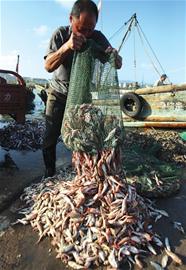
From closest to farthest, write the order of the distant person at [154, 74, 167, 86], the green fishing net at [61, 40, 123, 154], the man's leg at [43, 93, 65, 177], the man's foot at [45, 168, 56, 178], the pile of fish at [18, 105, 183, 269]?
the pile of fish at [18, 105, 183, 269], the green fishing net at [61, 40, 123, 154], the man's leg at [43, 93, 65, 177], the man's foot at [45, 168, 56, 178], the distant person at [154, 74, 167, 86]

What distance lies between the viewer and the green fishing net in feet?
14.6

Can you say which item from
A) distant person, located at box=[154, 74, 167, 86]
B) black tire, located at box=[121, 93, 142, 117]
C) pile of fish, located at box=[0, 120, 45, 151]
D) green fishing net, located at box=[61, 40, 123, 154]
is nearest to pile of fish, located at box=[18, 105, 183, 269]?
green fishing net, located at box=[61, 40, 123, 154]

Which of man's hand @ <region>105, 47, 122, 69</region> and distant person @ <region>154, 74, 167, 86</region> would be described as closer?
man's hand @ <region>105, 47, 122, 69</region>

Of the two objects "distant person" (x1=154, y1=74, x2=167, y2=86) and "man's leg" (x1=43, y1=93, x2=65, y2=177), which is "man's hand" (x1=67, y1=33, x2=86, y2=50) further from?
"distant person" (x1=154, y1=74, x2=167, y2=86)

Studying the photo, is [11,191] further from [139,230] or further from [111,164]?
[139,230]

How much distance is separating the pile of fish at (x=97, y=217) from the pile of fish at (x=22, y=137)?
4.56m

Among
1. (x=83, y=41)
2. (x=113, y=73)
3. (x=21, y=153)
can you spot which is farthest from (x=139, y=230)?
(x=21, y=153)

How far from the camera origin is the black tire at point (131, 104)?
42.3ft

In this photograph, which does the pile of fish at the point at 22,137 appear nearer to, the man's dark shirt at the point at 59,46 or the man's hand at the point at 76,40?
the man's dark shirt at the point at 59,46

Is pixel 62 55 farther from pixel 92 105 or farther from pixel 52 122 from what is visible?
pixel 52 122

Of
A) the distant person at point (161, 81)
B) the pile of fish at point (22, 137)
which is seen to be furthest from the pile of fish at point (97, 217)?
the distant person at point (161, 81)

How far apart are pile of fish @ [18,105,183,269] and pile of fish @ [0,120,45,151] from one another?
456 cm

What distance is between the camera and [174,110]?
12.0m

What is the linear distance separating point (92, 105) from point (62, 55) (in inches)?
33.7
